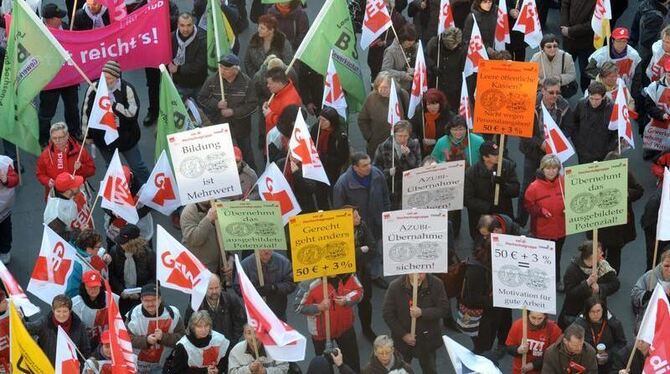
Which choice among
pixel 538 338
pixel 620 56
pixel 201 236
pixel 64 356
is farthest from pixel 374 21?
pixel 64 356

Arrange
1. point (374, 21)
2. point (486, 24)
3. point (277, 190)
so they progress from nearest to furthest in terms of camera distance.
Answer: point (277, 190), point (374, 21), point (486, 24)

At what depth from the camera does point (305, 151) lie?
1568 cm

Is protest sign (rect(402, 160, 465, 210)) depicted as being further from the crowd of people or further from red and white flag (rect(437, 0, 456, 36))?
red and white flag (rect(437, 0, 456, 36))

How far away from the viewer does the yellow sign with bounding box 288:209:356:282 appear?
45.6ft

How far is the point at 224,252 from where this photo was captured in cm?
1499

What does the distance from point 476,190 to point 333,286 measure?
249 cm

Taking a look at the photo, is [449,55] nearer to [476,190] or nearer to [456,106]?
[456,106]

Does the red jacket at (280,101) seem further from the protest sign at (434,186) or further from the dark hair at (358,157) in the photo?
the protest sign at (434,186)

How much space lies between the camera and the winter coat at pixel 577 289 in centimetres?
1447

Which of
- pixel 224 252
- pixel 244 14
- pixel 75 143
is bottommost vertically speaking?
pixel 224 252

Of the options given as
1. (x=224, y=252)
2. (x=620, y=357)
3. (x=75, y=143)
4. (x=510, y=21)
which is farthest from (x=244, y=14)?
(x=620, y=357)

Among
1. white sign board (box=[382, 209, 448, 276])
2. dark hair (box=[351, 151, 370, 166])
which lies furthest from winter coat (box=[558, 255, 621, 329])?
dark hair (box=[351, 151, 370, 166])

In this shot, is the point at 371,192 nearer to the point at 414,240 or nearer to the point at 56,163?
the point at 414,240

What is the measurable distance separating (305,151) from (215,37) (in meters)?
2.72
